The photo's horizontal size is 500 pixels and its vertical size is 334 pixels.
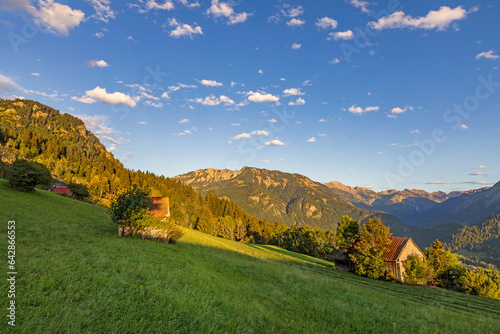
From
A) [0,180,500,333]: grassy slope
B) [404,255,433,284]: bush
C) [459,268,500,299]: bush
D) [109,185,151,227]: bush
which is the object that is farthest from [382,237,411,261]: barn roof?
[109,185,151,227]: bush

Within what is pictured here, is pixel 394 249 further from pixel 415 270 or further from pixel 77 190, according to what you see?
pixel 77 190

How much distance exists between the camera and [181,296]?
8641mm

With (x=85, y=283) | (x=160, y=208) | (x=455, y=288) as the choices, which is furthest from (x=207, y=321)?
(x=455, y=288)

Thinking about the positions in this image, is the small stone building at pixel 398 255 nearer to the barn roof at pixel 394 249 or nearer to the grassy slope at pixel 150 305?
the barn roof at pixel 394 249

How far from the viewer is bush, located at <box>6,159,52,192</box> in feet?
104

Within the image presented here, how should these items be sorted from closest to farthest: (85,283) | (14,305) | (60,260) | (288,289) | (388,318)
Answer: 1. (14,305)
2. (85,283)
3. (60,260)
4. (388,318)
5. (288,289)

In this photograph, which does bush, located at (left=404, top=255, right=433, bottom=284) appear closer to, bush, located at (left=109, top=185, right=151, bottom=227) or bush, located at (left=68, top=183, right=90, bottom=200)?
bush, located at (left=109, top=185, right=151, bottom=227)

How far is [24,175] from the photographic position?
31.7 metres

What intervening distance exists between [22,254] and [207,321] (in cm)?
959

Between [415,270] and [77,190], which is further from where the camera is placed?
[77,190]

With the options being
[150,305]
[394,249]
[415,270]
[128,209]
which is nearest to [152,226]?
[128,209]

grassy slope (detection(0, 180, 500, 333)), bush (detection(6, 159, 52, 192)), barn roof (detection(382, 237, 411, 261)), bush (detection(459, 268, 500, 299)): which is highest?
bush (detection(6, 159, 52, 192))

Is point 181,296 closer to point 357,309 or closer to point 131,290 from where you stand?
point 131,290

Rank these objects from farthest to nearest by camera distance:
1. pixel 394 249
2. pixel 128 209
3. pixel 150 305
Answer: pixel 394 249
pixel 128 209
pixel 150 305
